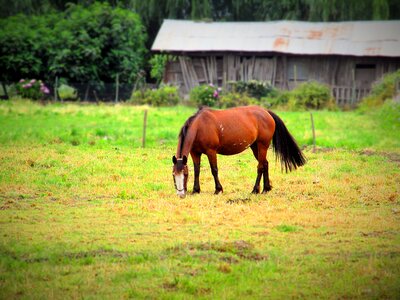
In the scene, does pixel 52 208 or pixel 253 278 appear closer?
pixel 253 278

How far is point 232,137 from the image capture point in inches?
560

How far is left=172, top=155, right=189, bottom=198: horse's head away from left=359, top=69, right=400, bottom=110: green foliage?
22.3m

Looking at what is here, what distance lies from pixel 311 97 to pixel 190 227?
26.0 m

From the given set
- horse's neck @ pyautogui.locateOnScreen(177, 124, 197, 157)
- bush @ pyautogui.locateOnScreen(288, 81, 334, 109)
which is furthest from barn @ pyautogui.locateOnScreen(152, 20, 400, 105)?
horse's neck @ pyautogui.locateOnScreen(177, 124, 197, 157)

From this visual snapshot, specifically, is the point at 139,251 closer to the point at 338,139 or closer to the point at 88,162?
the point at 88,162

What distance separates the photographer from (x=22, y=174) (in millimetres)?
15859

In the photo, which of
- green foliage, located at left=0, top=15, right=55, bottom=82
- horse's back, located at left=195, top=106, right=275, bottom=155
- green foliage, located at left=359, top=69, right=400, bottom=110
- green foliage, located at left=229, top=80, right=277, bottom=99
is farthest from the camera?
green foliage, located at left=0, top=15, right=55, bottom=82

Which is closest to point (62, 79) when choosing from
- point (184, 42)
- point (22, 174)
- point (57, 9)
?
point (184, 42)

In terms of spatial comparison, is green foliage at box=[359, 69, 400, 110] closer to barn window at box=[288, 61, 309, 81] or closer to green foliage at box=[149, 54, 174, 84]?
barn window at box=[288, 61, 309, 81]

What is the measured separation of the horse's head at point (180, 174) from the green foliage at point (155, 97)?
23320 mm

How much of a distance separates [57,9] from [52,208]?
40874 millimetres

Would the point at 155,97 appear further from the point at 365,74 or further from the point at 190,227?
the point at 190,227

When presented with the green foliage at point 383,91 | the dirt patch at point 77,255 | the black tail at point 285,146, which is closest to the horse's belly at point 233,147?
the black tail at point 285,146

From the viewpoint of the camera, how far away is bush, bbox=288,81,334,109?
3588 cm
